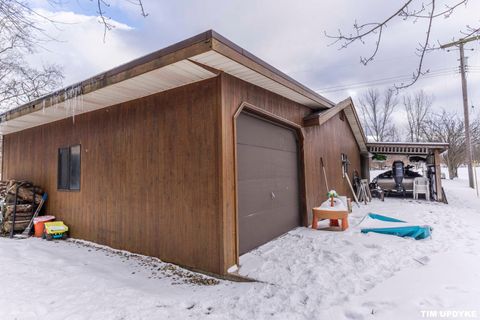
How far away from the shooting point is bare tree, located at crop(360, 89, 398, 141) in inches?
978

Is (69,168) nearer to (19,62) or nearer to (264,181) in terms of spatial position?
(19,62)

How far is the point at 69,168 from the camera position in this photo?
566cm

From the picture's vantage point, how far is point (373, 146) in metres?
10.9

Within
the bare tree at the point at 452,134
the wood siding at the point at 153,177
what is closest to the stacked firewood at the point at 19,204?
the wood siding at the point at 153,177

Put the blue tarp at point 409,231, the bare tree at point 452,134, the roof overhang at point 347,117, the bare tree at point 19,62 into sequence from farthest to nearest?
1. the bare tree at point 452,134
2. the roof overhang at point 347,117
3. the blue tarp at point 409,231
4. the bare tree at point 19,62

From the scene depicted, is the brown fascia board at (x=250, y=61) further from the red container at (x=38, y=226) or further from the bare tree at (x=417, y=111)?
the bare tree at (x=417, y=111)

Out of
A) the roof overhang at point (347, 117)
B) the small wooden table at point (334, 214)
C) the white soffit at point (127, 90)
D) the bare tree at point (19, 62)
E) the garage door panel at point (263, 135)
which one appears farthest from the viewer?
the roof overhang at point (347, 117)

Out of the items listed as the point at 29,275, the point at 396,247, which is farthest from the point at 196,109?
the point at 396,247

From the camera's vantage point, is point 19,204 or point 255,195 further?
point 19,204

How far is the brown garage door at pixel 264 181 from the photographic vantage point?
13.0 feet

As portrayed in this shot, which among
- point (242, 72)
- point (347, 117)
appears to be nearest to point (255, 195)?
point (242, 72)

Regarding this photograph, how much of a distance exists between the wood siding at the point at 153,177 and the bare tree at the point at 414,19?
1.79 m

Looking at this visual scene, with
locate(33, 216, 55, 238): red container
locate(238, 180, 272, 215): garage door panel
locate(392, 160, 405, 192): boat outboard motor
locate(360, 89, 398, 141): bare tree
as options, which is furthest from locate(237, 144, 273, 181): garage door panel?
locate(360, 89, 398, 141): bare tree

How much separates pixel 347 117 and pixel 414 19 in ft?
23.4
